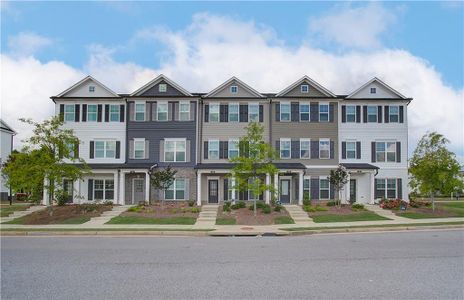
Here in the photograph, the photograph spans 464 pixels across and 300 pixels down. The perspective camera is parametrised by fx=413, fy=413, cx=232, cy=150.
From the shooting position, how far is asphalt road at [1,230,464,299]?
7.40 m

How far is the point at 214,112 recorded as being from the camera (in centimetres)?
3231

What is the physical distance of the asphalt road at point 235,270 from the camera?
7398 millimetres

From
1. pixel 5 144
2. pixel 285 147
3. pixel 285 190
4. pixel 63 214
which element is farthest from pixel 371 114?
pixel 5 144

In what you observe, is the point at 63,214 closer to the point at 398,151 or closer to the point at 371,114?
the point at 371,114

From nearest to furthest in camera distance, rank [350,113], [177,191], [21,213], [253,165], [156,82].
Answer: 1. [253,165]
2. [21,213]
3. [177,191]
4. [156,82]
5. [350,113]

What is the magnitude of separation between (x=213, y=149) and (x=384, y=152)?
1368 centimetres

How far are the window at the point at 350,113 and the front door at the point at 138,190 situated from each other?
16.9m

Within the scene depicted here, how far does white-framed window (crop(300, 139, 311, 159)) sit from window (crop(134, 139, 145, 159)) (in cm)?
1230

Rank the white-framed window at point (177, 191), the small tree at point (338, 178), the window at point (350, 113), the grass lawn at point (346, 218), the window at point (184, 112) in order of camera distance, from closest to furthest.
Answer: the grass lawn at point (346, 218)
the small tree at point (338, 178)
the white-framed window at point (177, 191)
the window at point (184, 112)
the window at point (350, 113)

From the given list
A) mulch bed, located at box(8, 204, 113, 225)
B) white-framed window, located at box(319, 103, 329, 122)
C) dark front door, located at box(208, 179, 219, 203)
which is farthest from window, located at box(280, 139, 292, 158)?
mulch bed, located at box(8, 204, 113, 225)

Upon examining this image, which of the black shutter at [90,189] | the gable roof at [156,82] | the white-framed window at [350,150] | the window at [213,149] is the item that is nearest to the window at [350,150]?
the white-framed window at [350,150]

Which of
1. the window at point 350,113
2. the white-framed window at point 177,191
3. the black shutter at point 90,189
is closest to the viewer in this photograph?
the white-framed window at point 177,191

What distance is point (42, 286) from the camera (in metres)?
7.90

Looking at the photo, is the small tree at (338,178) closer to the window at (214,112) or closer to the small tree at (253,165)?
the small tree at (253,165)
